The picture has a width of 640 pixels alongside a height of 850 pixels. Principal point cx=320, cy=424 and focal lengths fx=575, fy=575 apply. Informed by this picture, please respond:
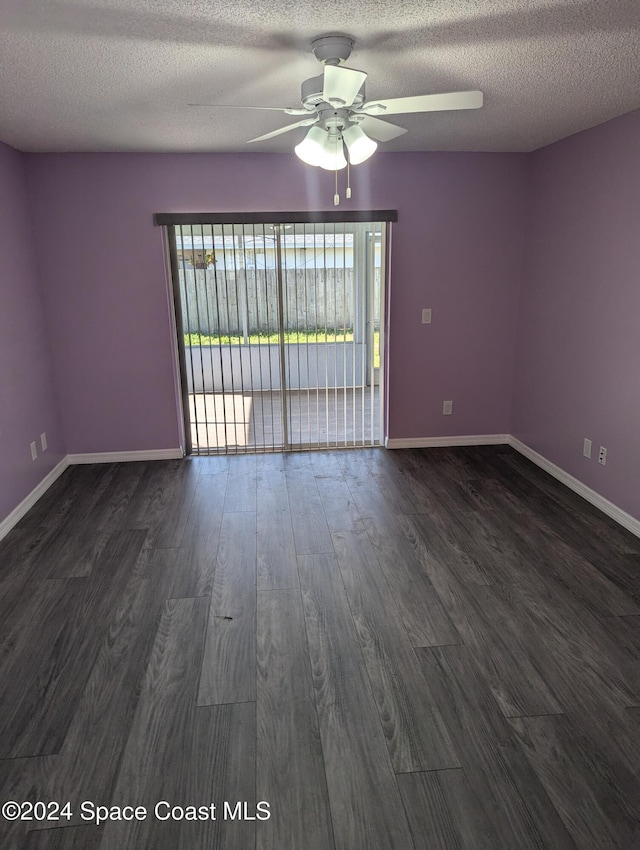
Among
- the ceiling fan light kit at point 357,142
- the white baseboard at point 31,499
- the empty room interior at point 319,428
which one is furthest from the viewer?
the white baseboard at point 31,499

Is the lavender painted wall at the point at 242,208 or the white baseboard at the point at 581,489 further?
the lavender painted wall at the point at 242,208

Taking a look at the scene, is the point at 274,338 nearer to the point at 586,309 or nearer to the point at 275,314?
the point at 275,314

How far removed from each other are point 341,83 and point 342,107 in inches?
11.7

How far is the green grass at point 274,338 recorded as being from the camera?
4.79 m

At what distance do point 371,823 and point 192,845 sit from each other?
1.70 feet

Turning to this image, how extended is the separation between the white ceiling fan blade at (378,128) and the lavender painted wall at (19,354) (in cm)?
256

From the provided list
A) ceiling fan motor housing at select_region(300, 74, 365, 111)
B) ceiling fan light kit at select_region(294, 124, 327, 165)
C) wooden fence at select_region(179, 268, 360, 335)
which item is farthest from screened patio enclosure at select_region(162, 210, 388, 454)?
ceiling fan motor housing at select_region(300, 74, 365, 111)

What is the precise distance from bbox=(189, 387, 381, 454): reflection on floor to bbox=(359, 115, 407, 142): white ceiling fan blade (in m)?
2.47

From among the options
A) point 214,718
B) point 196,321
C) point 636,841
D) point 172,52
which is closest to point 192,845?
point 214,718

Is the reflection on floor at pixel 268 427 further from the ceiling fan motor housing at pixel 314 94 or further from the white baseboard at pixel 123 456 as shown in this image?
the ceiling fan motor housing at pixel 314 94

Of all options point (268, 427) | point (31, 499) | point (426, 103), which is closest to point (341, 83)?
point (426, 103)

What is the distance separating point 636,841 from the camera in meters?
1.62

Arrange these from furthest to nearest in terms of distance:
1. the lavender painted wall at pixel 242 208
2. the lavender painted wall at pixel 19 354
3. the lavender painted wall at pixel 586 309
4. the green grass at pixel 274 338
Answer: the green grass at pixel 274 338
the lavender painted wall at pixel 242 208
the lavender painted wall at pixel 19 354
the lavender painted wall at pixel 586 309

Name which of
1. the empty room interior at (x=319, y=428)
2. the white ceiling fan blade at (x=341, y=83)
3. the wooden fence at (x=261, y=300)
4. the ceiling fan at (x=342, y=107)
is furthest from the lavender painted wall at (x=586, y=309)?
the white ceiling fan blade at (x=341, y=83)
